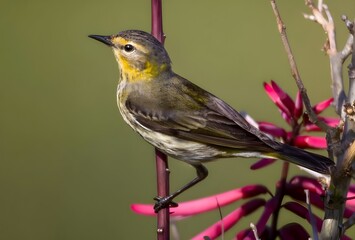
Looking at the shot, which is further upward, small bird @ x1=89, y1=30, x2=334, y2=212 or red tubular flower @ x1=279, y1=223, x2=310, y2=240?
small bird @ x1=89, y1=30, x2=334, y2=212

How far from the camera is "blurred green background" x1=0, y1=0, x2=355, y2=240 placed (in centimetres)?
716

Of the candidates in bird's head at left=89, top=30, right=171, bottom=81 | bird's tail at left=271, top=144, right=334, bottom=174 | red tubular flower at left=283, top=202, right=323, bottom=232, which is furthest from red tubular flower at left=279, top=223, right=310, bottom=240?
bird's head at left=89, top=30, right=171, bottom=81

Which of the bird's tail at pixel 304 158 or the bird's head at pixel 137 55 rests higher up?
the bird's head at pixel 137 55

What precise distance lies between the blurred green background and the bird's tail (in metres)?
3.08

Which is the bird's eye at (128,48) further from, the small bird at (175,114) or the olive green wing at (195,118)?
the olive green wing at (195,118)

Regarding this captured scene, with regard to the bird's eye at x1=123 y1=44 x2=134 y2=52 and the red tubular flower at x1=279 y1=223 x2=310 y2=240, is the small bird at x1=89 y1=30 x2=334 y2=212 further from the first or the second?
the red tubular flower at x1=279 y1=223 x2=310 y2=240

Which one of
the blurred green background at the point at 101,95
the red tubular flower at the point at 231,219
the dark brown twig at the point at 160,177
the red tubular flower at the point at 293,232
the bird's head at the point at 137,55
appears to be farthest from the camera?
the blurred green background at the point at 101,95

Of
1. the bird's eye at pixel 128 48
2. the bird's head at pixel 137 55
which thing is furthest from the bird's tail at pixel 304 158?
the bird's eye at pixel 128 48

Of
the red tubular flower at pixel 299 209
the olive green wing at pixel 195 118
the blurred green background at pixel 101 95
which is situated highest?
the blurred green background at pixel 101 95

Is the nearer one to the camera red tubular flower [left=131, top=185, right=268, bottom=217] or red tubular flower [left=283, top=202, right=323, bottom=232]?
red tubular flower [left=283, top=202, right=323, bottom=232]

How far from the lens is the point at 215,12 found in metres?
10.9

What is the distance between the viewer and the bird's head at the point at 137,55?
3.47m

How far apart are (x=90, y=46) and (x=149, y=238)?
3733 mm

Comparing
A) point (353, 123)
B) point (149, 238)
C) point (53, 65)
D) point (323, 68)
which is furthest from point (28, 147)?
point (353, 123)
